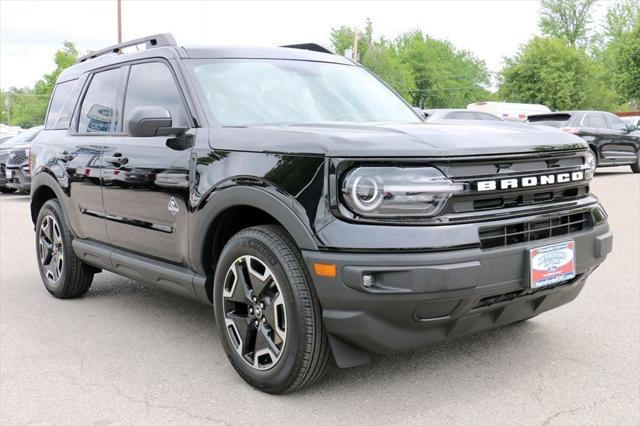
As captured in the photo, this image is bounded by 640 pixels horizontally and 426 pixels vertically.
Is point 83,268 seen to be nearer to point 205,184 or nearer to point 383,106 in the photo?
point 205,184

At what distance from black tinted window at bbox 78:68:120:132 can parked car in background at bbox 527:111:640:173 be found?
1296 cm

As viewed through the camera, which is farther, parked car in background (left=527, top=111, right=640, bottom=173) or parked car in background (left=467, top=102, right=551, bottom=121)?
parked car in background (left=467, top=102, right=551, bottom=121)

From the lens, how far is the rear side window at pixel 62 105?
537 centimetres

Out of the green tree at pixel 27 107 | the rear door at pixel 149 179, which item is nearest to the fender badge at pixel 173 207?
the rear door at pixel 149 179

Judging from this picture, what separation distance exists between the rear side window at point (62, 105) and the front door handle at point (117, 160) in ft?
3.66

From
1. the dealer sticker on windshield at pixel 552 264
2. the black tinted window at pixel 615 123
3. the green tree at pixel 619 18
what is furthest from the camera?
the green tree at pixel 619 18

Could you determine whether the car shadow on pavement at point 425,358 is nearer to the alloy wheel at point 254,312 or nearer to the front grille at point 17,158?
the alloy wheel at point 254,312

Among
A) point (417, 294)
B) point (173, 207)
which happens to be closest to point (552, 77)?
point (173, 207)

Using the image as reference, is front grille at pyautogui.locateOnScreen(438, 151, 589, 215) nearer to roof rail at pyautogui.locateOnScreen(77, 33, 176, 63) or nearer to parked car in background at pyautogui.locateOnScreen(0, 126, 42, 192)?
roof rail at pyautogui.locateOnScreen(77, 33, 176, 63)

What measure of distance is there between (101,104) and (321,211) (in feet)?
8.87

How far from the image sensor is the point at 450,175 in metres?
2.88

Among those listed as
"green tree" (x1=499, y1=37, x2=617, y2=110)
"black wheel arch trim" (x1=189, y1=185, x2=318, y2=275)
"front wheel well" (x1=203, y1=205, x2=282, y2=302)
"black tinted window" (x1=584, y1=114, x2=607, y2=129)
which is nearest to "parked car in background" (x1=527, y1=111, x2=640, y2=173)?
"black tinted window" (x1=584, y1=114, x2=607, y2=129)

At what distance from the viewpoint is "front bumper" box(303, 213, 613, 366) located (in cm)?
278

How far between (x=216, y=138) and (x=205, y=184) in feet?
0.83
